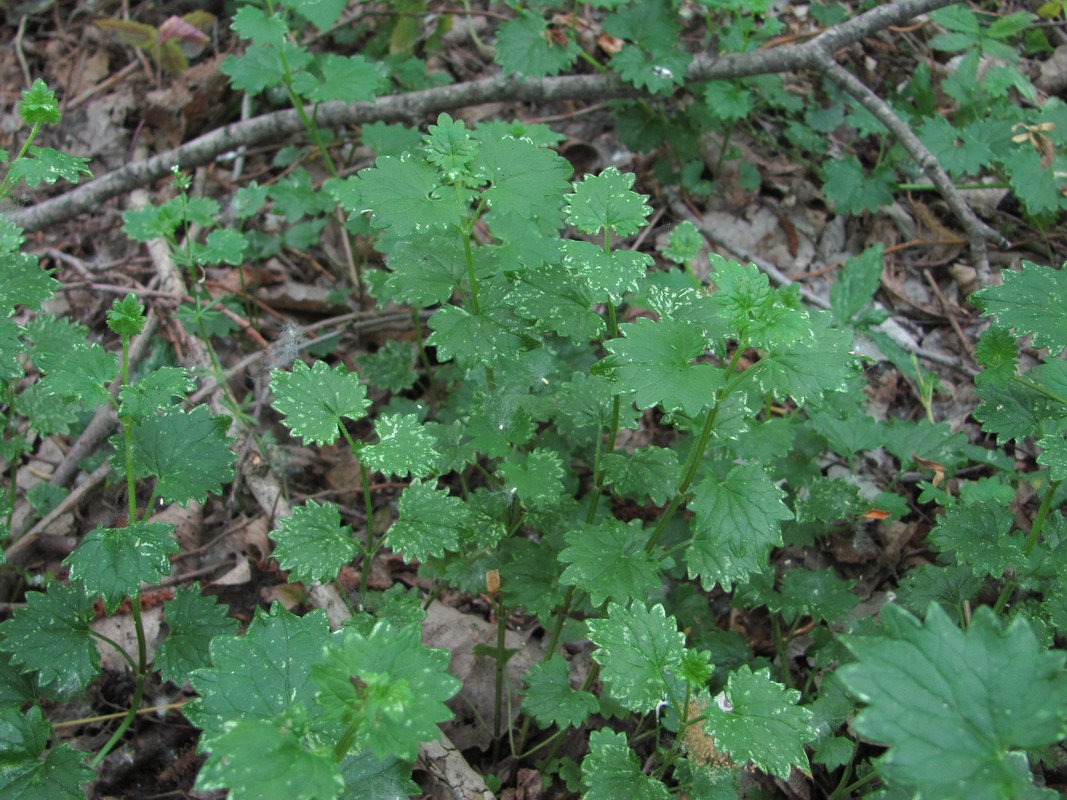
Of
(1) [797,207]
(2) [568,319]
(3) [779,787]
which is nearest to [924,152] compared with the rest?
(1) [797,207]

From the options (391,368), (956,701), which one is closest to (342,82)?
(391,368)

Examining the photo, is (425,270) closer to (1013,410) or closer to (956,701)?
(956,701)

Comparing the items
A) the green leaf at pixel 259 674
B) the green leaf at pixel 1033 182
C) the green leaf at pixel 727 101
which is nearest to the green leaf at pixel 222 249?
the green leaf at pixel 259 674

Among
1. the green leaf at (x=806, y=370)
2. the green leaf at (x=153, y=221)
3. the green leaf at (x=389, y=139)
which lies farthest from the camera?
the green leaf at (x=389, y=139)

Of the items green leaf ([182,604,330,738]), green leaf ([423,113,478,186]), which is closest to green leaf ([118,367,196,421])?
green leaf ([182,604,330,738])

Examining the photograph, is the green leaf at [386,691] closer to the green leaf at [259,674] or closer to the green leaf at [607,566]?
the green leaf at [259,674]

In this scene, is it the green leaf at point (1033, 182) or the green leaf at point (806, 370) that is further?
the green leaf at point (1033, 182)

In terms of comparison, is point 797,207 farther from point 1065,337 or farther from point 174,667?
point 174,667
